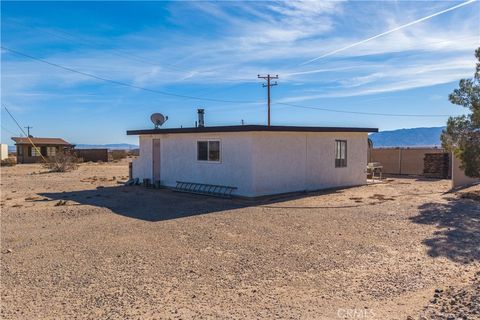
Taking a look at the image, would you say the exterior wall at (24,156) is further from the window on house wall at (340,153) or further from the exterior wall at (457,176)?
the exterior wall at (457,176)

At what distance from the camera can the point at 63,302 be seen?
4883mm

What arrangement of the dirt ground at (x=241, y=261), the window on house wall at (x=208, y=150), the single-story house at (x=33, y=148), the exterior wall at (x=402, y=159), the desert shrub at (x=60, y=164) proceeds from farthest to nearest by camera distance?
the single-story house at (x=33, y=148) < the desert shrub at (x=60, y=164) < the exterior wall at (x=402, y=159) < the window on house wall at (x=208, y=150) < the dirt ground at (x=241, y=261)

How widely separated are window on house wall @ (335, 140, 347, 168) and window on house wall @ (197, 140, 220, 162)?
5081 mm

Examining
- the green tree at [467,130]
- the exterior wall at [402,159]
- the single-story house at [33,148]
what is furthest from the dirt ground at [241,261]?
the single-story house at [33,148]

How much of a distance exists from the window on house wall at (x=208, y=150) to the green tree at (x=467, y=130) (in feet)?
27.0

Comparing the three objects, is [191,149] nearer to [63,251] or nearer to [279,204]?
[279,204]

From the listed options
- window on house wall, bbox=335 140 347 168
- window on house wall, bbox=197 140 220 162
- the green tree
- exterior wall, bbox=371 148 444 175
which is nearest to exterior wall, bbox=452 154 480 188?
the green tree

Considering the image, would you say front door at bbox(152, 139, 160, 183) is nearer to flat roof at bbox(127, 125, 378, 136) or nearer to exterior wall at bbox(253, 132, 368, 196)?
flat roof at bbox(127, 125, 378, 136)

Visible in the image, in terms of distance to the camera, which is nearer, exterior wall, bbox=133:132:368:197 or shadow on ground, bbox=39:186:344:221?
shadow on ground, bbox=39:186:344:221

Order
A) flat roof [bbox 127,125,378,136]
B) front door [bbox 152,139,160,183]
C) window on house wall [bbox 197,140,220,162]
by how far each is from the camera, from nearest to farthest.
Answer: flat roof [bbox 127,125,378,136] < window on house wall [bbox 197,140,220,162] < front door [bbox 152,139,160,183]

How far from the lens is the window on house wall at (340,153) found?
16709 millimetres

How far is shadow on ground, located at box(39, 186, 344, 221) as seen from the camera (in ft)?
36.4

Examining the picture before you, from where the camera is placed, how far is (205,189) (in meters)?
15.1

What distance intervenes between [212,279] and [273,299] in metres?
1.07
